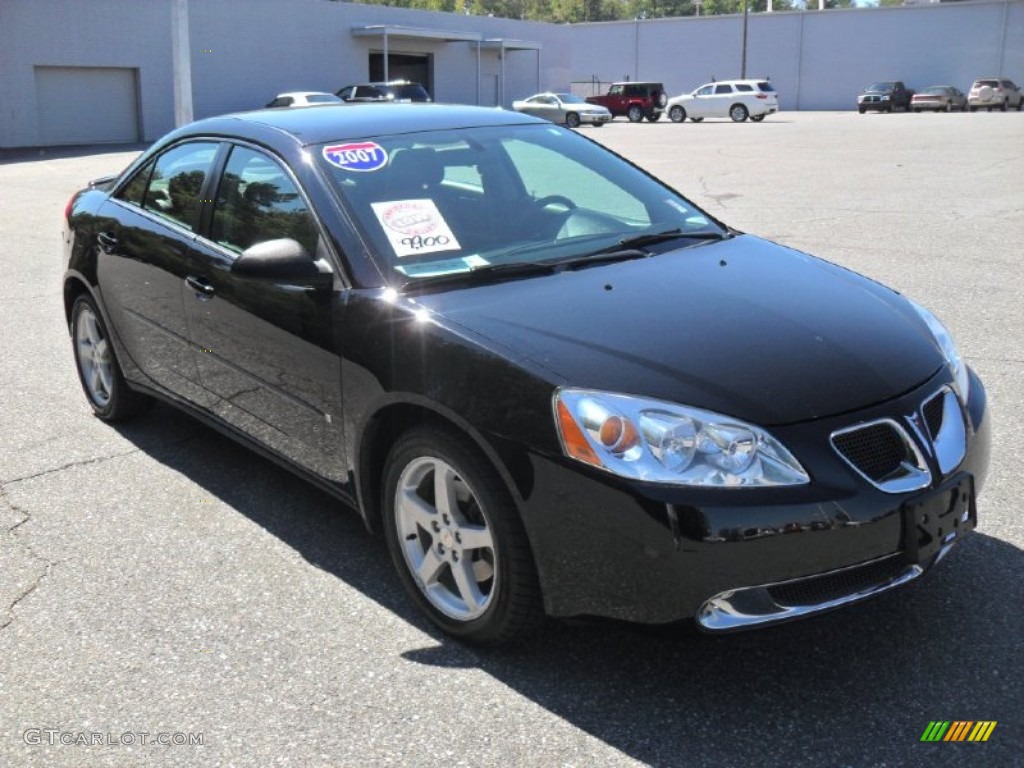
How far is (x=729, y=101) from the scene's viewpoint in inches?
1959

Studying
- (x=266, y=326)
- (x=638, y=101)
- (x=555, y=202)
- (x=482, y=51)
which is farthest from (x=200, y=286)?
(x=482, y=51)

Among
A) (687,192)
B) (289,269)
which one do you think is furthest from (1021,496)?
(687,192)

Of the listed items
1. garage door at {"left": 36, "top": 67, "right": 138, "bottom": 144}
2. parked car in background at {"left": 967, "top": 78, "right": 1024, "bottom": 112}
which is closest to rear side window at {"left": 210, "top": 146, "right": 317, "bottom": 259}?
garage door at {"left": 36, "top": 67, "right": 138, "bottom": 144}

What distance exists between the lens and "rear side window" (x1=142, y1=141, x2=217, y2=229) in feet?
14.8

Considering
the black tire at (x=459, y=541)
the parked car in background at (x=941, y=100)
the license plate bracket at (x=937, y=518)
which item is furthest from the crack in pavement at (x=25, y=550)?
the parked car in background at (x=941, y=100)

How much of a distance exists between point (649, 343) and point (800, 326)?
54 centimetres

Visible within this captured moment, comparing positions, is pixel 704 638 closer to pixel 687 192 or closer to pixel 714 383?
pixel 714 383

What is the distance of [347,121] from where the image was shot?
4254mm

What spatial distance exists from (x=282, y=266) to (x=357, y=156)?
0.65 m

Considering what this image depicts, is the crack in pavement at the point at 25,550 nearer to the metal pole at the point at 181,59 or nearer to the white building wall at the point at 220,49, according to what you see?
the metal pole at the point at 181,59

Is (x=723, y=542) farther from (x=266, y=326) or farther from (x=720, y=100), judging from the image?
(x=720, y=100)

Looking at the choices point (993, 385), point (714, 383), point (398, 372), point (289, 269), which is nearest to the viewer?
point (714, 383)

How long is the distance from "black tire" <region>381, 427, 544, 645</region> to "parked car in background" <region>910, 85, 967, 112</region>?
194 feet

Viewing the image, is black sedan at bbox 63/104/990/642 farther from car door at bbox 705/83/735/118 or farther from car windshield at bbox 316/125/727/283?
car door at bbox 705/83/735/118
